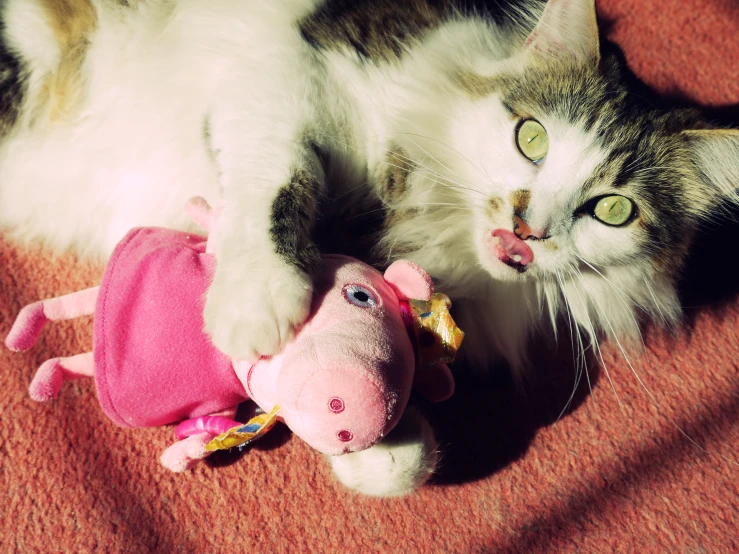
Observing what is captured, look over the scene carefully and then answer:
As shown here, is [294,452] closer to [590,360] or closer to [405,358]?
[405,358]

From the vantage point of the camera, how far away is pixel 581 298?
0.97 m

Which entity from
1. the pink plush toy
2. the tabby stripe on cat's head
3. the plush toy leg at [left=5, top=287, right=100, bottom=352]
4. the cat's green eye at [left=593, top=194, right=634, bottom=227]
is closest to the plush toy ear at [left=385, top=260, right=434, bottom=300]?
the pink plush toy

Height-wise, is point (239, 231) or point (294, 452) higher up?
point (239, 231)

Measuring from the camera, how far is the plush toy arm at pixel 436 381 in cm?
74

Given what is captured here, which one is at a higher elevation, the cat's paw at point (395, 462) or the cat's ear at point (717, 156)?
the cat's ear at point (717, 156)

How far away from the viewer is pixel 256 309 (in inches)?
24.9

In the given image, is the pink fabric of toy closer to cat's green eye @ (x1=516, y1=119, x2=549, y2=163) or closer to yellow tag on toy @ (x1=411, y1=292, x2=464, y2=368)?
yellow tag on toy @ (x1=411, y1=292, x2=464, y2=368)

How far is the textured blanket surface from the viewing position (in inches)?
32.2

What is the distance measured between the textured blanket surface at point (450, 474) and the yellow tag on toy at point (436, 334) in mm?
311

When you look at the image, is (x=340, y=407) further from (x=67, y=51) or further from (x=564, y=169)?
(x=67, y=51)

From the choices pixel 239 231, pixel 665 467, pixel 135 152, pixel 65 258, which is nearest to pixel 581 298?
pixel 665 467

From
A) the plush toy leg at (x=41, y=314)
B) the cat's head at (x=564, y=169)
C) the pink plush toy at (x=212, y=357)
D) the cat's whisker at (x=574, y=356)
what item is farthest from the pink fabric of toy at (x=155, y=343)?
the cat's whisker at (x=574, y=356)

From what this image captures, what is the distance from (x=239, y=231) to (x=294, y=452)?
0.40 metres

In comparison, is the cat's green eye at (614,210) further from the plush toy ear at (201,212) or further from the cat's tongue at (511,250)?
the plush toy ear at (201,212)
